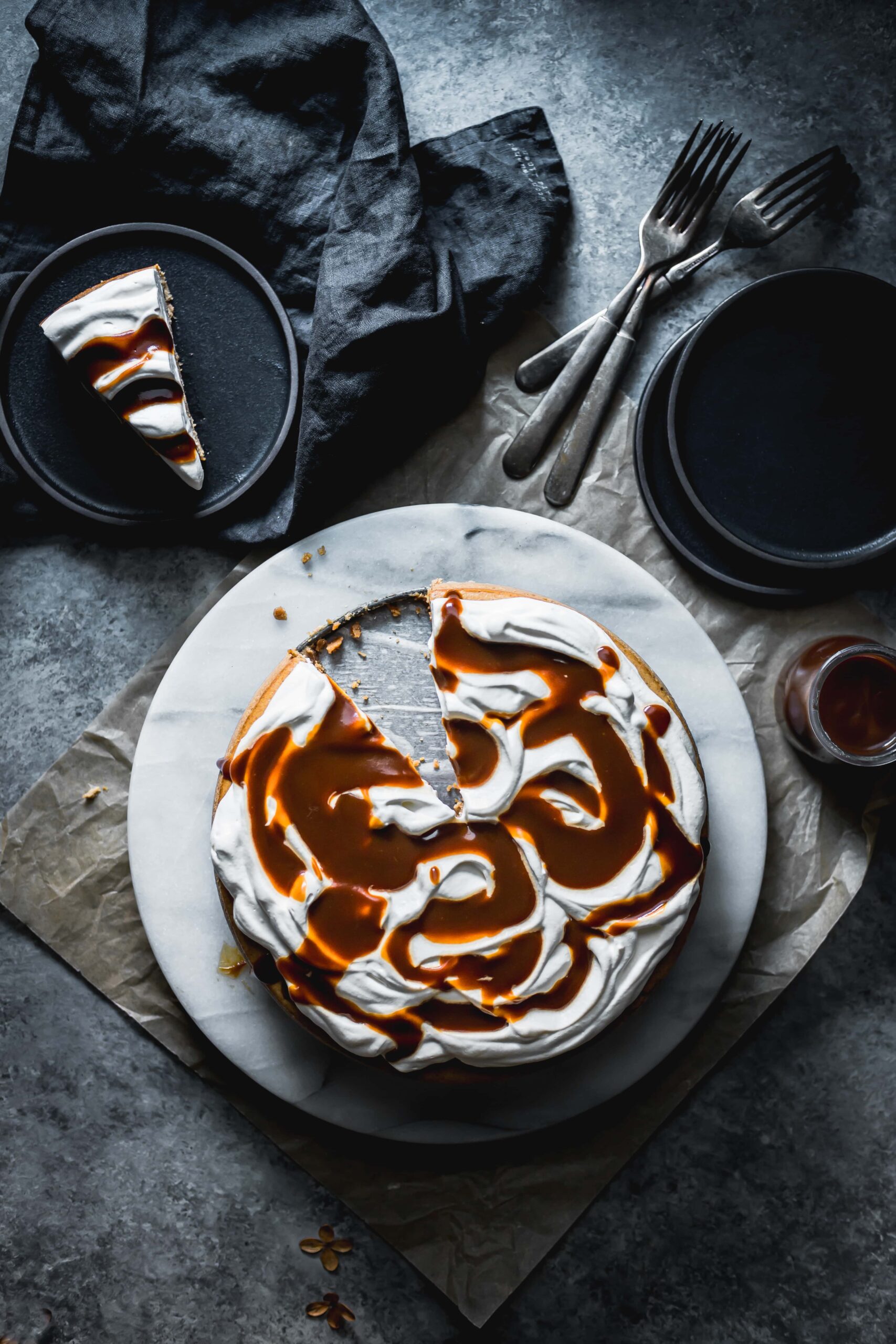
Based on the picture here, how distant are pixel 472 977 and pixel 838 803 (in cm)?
127

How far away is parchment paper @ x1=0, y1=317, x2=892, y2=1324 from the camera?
2732mm

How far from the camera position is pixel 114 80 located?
2766 millimetres

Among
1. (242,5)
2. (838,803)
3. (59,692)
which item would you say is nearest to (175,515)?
(59,692)

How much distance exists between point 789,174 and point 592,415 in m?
0.93

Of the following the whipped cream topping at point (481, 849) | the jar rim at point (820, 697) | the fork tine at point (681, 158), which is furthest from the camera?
the fork tine at point (681, 158)

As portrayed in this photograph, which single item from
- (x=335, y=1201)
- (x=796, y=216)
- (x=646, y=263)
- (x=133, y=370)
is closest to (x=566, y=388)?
(x=646, y=263)

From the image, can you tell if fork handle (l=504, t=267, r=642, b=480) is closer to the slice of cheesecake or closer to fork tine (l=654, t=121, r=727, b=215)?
fork tine (l=654, t=121, r=727, b=215)

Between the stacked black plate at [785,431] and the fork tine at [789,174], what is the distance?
0.30 meters

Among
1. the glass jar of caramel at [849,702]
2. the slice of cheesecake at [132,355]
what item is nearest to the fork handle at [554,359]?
the slice of cheesecake at [132,355]

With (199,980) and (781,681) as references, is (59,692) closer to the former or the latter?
(199,980)

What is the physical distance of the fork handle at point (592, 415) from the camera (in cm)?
284

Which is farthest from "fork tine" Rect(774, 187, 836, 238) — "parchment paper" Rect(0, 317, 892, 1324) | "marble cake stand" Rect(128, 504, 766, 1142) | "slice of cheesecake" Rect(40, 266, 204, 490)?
"slice of cheesecake" Rect(40, 266, 204, 490)

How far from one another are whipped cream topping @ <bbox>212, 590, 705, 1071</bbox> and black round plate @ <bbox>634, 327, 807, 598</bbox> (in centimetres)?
59

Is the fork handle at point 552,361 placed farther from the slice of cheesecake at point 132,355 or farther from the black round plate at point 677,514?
the slice of cheesecake at point 132,355
